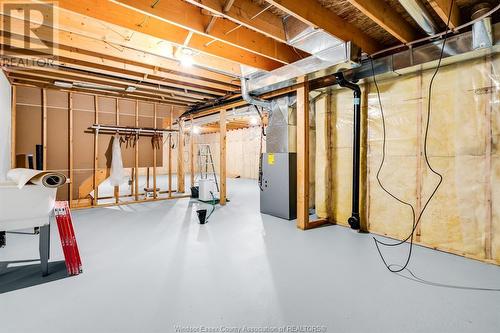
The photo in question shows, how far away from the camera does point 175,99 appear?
5828 mm

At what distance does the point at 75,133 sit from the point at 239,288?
5.05 meters

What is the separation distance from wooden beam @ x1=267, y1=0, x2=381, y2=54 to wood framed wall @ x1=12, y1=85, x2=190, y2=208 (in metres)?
4.82

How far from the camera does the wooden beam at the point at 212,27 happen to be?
2145mm

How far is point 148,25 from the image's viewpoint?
2.52 meters

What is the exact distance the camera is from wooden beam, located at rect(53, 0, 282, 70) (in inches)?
86.1

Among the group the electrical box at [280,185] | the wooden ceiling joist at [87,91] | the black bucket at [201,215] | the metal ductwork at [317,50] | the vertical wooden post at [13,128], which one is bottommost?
the black bucket at [201,215]

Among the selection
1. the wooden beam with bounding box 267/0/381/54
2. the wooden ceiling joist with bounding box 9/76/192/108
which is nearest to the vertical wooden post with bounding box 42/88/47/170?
the wooden ceiling joist with bounding box 9/76/192/108

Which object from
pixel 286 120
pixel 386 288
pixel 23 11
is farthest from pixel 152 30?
pixel 386 288

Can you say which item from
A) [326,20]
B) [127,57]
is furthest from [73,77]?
[326,20]

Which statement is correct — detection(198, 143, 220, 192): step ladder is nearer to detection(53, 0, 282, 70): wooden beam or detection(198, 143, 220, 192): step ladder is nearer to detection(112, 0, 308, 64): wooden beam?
detection(53, 0, 282, 70): wooden beam

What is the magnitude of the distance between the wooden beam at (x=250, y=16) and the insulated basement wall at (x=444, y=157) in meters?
1.70

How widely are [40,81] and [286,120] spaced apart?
448 centimetres

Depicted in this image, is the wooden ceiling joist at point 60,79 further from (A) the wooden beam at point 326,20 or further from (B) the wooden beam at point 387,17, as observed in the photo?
(B) the wooden beam at point 387,17

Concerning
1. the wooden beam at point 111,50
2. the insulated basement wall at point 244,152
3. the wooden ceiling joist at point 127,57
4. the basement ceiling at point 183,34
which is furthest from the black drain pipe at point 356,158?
the insulated basement wall at point 244,152
